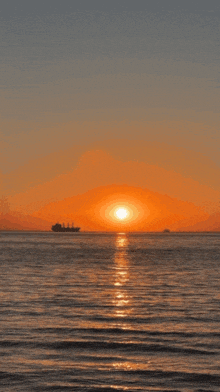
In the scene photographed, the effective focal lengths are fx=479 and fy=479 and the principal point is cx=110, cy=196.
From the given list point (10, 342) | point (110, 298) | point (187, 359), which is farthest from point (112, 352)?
point (110, 298)

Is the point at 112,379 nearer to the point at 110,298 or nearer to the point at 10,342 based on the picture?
the point at 10,342

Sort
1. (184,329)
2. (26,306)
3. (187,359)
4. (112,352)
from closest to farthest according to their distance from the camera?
(187,359) → (112,352) → (184,329) → (26,306)

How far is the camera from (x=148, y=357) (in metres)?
19.0

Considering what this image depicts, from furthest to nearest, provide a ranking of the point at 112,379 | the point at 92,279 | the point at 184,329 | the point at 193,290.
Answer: the point at 92,279
the point at 193,290
the point at 184,329
the point at 112,379

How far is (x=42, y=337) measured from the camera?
2231cm

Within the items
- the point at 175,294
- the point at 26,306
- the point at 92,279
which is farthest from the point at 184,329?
the point at 92,279

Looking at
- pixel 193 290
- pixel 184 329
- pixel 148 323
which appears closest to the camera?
pixel 184 329

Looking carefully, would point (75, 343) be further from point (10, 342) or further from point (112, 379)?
point (112, 379)

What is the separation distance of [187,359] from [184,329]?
588 centimetres

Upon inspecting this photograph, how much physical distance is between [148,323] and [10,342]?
8.26m

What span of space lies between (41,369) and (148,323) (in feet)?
33.1

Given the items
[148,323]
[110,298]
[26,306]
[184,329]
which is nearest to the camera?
[184,329]

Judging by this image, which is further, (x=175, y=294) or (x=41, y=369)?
(x=175, y=294)

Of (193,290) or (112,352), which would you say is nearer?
(112,352)
